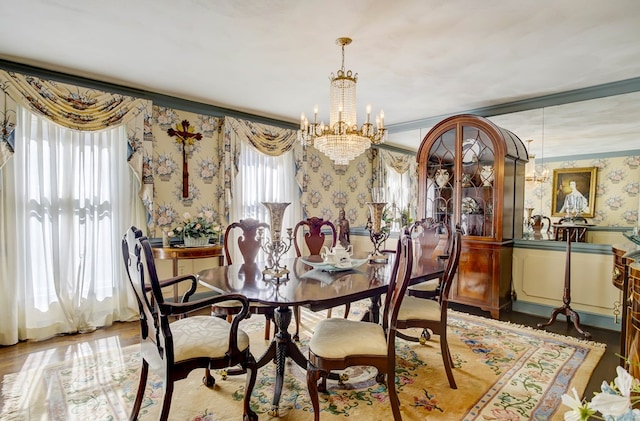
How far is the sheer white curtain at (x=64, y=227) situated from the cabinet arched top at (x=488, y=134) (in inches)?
140

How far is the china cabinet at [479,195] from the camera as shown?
368 centimetres

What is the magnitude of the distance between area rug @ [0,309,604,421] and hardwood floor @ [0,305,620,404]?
0.28ft

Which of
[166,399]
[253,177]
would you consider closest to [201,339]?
[166,399]

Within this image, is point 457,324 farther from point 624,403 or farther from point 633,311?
point 624,403

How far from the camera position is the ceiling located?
2080 millimetres

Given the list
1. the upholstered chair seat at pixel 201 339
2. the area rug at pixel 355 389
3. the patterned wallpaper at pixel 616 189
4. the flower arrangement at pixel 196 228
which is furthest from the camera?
the patterned wallpaper at pixel 616 189

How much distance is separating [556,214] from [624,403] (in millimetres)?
7788

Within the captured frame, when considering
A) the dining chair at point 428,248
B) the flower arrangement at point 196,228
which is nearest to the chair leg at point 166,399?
the dining chair at point 428,248

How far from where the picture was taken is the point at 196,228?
3.68m

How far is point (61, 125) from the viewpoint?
3080 millimetres

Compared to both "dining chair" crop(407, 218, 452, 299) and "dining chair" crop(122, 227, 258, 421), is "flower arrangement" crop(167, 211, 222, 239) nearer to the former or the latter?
"dining chair" crop(122, 227, 258, 421)

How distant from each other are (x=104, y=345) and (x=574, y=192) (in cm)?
811

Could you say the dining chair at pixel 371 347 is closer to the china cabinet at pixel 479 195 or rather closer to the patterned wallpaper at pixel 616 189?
the china cabinet at pixel 479 195

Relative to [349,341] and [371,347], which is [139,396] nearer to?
[349,341]
